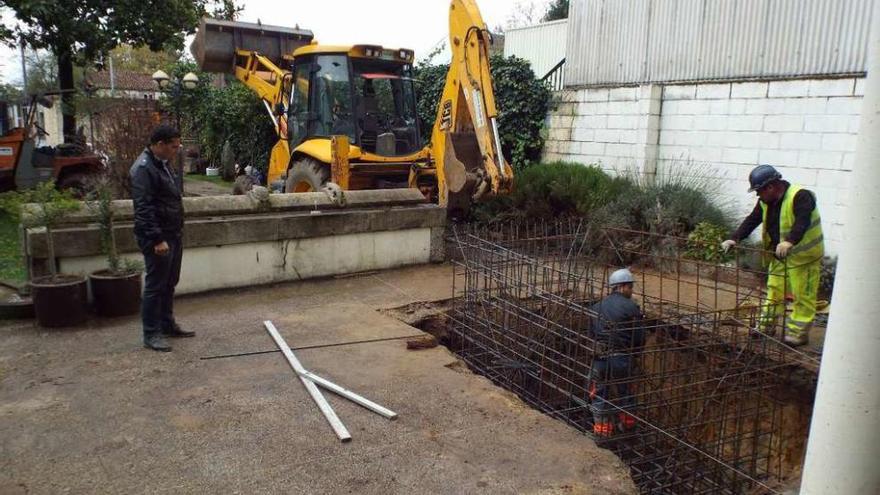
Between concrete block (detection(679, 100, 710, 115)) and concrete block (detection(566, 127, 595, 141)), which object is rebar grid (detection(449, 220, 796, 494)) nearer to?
concrete block (detection(679, 100, 710, 115))

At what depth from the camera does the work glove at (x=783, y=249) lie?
17.7 feet

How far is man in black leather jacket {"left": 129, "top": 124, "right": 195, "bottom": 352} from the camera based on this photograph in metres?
4.89

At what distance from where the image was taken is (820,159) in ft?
25.5

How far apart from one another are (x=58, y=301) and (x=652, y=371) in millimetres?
4968

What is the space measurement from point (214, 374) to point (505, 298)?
8.27 ft

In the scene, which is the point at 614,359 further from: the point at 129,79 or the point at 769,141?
the point at 129,79

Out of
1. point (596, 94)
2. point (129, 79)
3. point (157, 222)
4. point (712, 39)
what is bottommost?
point (157, 222)

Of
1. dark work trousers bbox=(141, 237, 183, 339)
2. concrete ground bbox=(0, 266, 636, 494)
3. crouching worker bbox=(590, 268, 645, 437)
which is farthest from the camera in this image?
dark work trousers bbox=(141, 237, 183, 339)

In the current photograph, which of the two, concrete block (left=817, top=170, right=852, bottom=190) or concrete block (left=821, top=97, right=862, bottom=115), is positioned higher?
concrete block (left=821, top=97, right=862, bottom=115)

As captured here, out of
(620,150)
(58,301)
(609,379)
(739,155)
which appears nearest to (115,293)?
(58,301)

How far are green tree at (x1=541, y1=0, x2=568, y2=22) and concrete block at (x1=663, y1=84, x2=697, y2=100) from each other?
733 inches

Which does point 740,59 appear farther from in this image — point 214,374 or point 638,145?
point 214,374

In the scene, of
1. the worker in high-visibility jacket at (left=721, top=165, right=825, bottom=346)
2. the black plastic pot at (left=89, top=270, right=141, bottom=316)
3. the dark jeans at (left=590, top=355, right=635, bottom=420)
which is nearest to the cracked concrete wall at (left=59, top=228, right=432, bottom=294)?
the black plastic pot at (left=89, top=270, right=141, bottom=316)

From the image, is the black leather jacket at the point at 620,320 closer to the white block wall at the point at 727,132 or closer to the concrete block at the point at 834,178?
the white block wall at the point at 727,132
